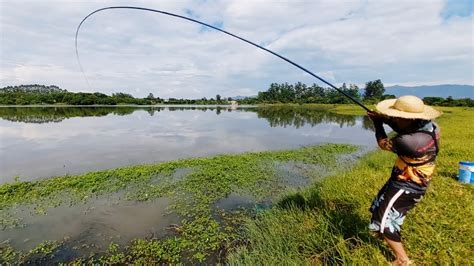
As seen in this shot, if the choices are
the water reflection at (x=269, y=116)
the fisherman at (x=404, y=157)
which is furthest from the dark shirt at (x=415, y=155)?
the water reflection at (x=269, y=116)

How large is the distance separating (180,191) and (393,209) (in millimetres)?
6300

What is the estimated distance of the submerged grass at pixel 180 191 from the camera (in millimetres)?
4977

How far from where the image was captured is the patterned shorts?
2.72 metres

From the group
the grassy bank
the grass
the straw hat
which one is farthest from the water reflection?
the straw hat

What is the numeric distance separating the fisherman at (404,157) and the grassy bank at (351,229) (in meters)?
0.51

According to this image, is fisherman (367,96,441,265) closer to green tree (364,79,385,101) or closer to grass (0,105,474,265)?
grass (0,105,474,265)

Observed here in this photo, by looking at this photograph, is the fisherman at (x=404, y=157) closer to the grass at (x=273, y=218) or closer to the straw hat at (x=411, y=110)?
the straw hat at (x=411, y=110)

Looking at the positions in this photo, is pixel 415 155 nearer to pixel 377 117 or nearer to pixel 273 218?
pixel 377 117

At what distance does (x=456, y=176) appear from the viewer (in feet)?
19.4

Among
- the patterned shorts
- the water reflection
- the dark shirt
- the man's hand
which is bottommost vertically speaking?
the water reflection

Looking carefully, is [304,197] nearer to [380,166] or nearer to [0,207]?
[380,166]

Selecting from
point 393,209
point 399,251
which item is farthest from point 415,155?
point 399,251

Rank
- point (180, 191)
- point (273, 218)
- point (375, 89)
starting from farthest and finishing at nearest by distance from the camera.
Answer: point (375, 89) → point (180, 191) → point (273, 218)

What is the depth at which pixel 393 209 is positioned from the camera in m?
2.76
